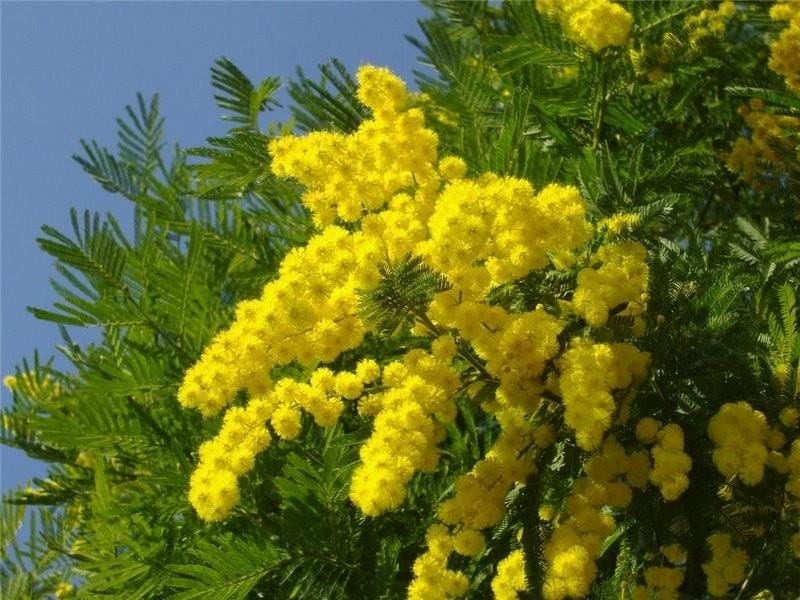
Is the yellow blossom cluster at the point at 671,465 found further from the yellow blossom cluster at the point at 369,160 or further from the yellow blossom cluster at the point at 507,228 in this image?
the yellow blossom cluster at the point at 369,160

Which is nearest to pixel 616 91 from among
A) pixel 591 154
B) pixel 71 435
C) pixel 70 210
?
pixel 591 154

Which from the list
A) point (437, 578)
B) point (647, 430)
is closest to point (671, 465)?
point (647, 430)

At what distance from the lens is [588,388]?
1.99m

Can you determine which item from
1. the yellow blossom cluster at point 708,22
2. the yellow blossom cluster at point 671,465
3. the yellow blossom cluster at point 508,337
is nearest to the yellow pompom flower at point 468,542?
the yellow blossom cluster at point 508,337

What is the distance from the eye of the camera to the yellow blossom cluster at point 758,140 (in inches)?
129

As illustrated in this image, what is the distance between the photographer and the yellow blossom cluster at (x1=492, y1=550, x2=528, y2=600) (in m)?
2.05

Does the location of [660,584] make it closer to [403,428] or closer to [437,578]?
[437,578]

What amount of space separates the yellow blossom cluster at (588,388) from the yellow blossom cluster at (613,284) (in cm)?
9

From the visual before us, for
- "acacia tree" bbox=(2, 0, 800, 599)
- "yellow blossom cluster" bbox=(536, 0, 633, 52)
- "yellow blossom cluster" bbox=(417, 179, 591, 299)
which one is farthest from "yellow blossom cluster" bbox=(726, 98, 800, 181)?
"yellow blossom cluster" bbox=(417, 179, 591, 299)

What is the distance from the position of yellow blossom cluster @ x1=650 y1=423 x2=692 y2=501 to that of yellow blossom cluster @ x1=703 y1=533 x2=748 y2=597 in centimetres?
17

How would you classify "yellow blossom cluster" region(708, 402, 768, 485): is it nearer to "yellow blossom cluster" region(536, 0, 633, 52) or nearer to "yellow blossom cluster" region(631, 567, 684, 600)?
"yellow blossom cluster" region(631, 567, 684, 600)

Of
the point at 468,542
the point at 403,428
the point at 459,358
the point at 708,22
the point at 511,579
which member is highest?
the point at 708,22

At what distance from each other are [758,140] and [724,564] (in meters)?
2.03

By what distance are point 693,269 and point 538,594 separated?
1.04m
